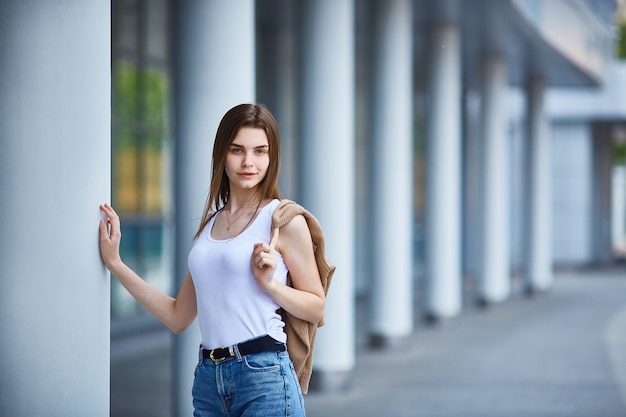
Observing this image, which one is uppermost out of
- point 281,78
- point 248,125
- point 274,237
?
point 281,78

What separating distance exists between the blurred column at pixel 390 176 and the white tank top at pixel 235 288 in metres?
10.7

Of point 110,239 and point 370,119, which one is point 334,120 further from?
point 110,239

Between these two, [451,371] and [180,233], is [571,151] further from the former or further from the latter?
[180,233]

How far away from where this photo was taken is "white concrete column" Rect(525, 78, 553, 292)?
24.4 meters

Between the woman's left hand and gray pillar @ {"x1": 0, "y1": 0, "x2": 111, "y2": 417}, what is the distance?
96cm

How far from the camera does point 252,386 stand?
130 inches

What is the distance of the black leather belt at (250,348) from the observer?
10.9ft

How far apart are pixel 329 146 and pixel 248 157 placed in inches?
281

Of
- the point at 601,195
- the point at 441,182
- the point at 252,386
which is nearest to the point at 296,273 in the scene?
the point at 252,386

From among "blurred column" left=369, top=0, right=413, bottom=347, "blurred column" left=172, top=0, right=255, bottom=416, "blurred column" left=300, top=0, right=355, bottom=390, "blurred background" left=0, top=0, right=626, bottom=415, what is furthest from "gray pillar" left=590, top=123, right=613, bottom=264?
"blurred column" left=172, top=0, right=255, bottom=416

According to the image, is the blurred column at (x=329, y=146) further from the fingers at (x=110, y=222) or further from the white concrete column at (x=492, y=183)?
the white concrete column at (x=492, y=183)

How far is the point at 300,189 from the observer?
416 inches

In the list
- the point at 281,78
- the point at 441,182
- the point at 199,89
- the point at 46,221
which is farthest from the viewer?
the point at 281,78

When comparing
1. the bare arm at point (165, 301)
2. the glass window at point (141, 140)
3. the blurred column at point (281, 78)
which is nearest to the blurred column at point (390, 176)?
the blurred column at point (281, 78)
